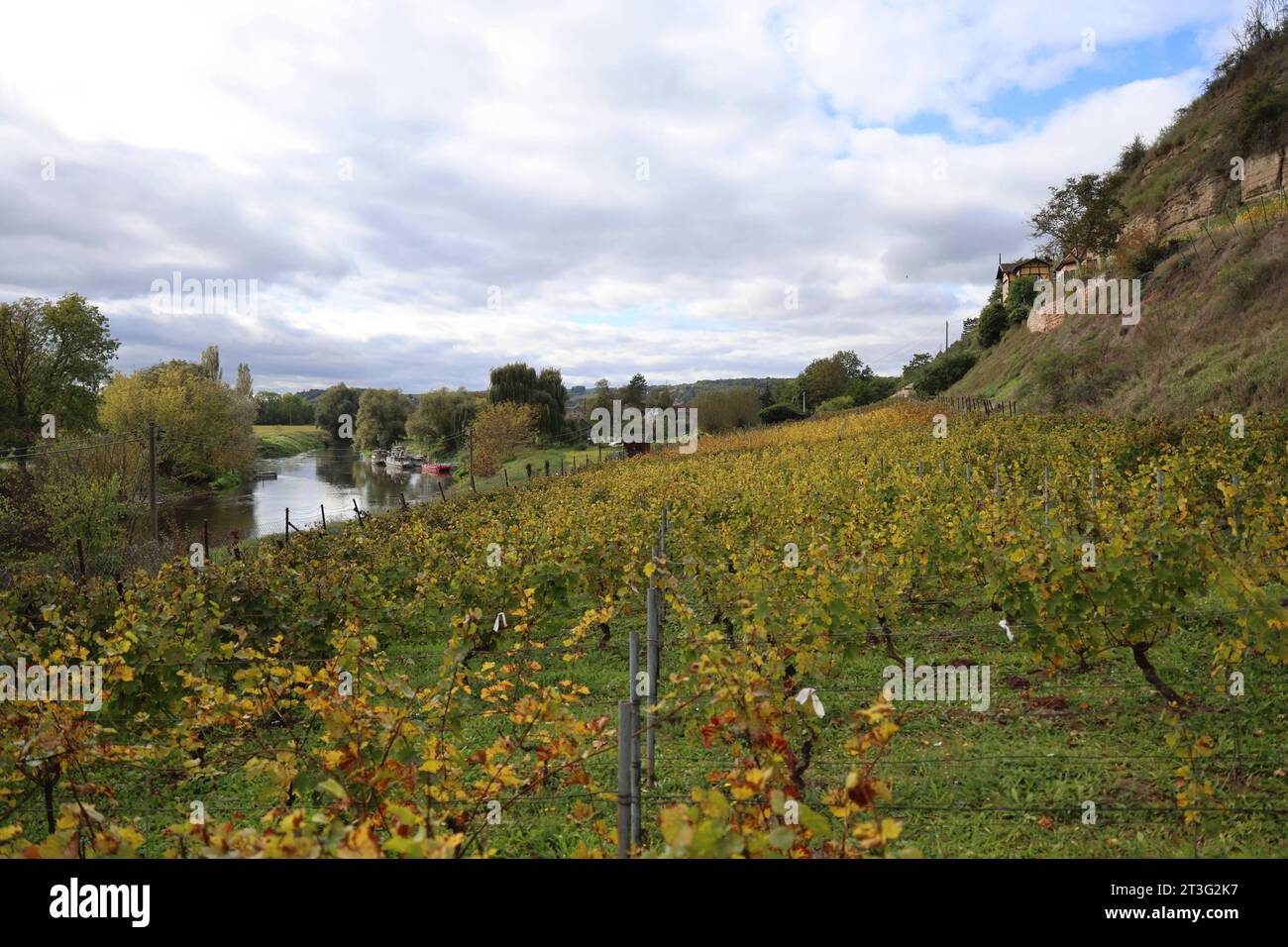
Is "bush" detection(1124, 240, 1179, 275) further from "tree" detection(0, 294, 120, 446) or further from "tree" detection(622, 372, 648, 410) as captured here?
"tree" detection(0, 294, 120, 446)

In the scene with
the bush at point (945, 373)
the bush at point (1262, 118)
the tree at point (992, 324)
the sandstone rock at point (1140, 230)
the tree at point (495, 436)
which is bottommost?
the tree at point (495, 436)

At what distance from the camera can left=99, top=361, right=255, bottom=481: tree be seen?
147ft

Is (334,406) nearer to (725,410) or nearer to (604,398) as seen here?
(604,398)

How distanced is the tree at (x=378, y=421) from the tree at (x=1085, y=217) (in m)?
70.1

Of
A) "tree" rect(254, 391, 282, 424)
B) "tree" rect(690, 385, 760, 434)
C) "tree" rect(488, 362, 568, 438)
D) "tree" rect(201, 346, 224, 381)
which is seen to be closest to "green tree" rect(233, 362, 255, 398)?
"tree" rect(201, 346, 224, 381)

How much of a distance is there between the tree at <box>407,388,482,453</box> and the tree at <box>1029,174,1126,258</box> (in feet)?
163

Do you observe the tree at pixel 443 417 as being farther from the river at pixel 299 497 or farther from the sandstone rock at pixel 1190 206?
the sandstone rock at pixel 1190 206

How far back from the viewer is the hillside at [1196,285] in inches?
773

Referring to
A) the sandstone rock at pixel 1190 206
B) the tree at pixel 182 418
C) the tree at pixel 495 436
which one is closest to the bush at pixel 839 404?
the sandstone rock at pixel 1190 206

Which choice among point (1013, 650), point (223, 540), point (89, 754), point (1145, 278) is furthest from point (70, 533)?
point (1145, 278)

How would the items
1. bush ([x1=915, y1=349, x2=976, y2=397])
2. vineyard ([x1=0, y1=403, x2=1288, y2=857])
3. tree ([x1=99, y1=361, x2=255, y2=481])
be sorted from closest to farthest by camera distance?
vineyard ([x1=0, y1=403, x2=1288, y2=857]), tree ([x1=99, y1=361, x2=255, y2=481]), bush ([x1=915, y1=349, x2=976, y2=397])

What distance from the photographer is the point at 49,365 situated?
4016 cm
